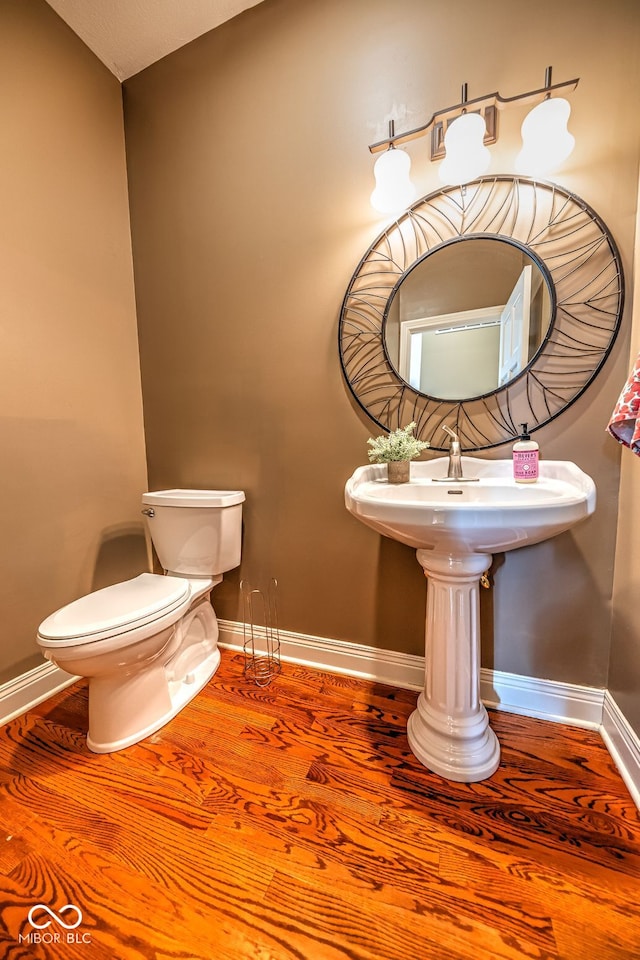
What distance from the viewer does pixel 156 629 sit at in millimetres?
1046

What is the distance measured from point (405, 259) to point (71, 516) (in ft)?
5.35

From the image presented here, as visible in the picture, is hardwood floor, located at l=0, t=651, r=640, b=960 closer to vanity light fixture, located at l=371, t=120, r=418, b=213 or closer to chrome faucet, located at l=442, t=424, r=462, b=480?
chrome faucet, located at l=442, t=424, r=462, b=480

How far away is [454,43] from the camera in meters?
1.09

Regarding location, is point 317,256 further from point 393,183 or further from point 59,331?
point 59,331

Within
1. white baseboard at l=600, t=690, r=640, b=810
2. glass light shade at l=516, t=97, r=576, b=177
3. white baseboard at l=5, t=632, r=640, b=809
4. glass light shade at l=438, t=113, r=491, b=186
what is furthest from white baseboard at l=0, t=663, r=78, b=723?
glass light shade at l=516, t=97, r=576, b=177

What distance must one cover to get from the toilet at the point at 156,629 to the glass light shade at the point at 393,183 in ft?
3.92

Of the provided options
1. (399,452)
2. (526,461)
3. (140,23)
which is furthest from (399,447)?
(140,23)

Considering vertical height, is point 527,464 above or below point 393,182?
below

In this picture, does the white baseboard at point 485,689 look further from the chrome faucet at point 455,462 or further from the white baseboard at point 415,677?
the chrome faucet at point 455,462

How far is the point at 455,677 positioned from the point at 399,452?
0.69m

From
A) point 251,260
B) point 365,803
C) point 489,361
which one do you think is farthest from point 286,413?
point 365,803

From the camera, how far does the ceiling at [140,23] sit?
1330 mm

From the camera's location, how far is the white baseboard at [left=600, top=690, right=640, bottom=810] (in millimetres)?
904

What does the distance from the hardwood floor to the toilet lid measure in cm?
43
